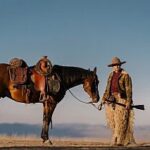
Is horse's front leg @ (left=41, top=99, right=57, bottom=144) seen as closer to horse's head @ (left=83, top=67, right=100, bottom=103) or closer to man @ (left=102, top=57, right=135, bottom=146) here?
horse's head @ (left=83, top=67, right=100, bottom=103)

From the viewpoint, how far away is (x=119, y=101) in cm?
1081

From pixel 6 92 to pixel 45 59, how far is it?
1512mm

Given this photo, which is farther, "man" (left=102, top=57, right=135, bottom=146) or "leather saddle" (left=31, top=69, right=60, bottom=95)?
"leather saddle" (left=31, top=69, right=60, bottom=95)

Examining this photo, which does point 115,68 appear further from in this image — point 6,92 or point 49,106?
point 6,92

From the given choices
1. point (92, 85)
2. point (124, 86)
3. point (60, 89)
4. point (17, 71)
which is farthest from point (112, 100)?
point (17, 71)

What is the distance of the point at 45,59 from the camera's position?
14.7 metres

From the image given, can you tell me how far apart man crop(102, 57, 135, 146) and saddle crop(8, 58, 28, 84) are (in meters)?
4.32

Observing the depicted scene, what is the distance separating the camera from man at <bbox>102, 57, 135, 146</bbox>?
10.7 meters

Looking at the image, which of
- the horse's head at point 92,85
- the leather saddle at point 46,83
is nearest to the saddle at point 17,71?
the leather saddle at point 46,83

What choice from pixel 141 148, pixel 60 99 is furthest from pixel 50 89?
pixel 141 148

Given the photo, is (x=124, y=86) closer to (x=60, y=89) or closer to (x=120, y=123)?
(x=120, y=123)

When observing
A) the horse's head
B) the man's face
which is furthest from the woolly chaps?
the horse's head

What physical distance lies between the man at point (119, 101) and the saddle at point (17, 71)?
4.32m

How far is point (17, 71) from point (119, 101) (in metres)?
4.80
